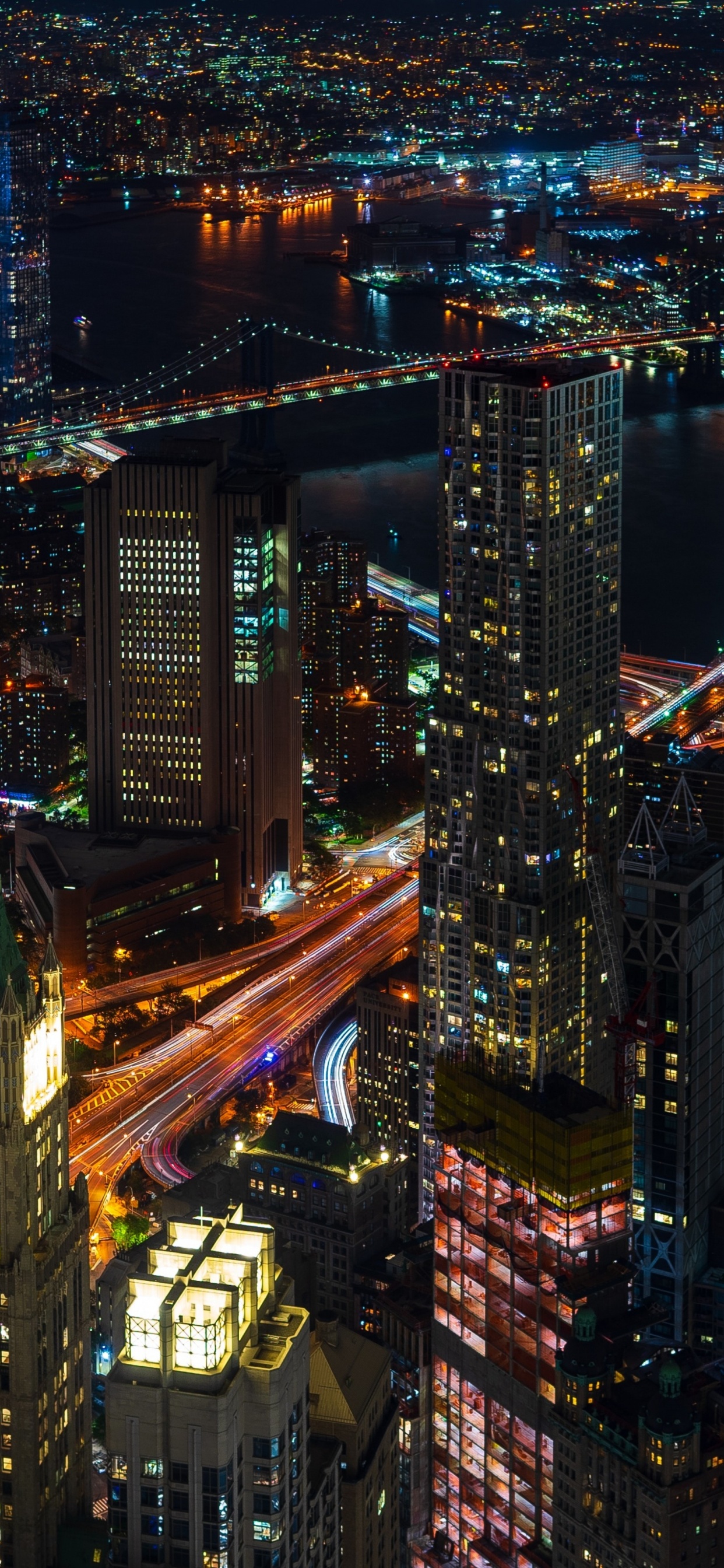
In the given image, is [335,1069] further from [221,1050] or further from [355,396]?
[355,396]

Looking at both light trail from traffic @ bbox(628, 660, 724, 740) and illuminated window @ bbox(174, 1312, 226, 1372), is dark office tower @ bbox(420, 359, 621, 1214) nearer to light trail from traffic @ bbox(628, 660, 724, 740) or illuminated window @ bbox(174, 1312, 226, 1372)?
light trail from traffic @ bbox(628, 660, 724, 740)

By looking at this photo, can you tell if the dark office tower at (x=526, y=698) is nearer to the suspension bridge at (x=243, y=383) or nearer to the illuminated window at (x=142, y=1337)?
the illuminated window at (x=142, y=1337)

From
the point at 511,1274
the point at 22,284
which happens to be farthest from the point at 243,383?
the point at 511,1274

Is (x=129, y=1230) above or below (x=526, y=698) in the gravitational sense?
below

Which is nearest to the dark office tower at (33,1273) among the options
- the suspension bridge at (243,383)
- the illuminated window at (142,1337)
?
the illuminated window at (142,1337)

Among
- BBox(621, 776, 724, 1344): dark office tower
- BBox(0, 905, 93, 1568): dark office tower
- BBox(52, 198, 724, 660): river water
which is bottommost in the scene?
BBox(52, 198, 724, 660): river water

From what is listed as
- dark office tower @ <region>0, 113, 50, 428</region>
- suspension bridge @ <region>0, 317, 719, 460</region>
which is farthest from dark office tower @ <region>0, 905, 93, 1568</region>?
dark office tower @ <region>0, 113, 50, 428</region>

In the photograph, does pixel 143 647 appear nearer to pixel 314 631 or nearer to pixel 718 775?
pixel 314 631
